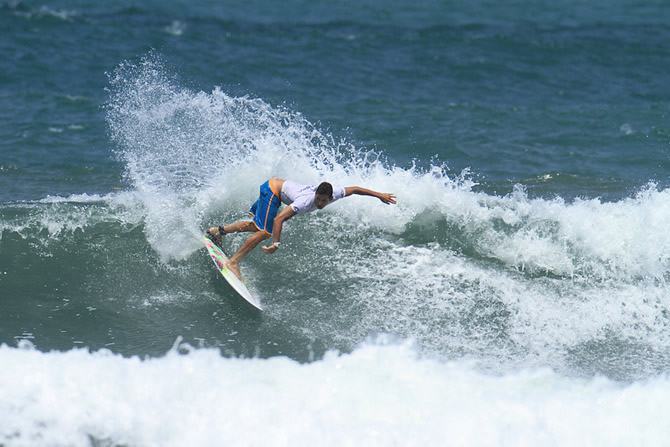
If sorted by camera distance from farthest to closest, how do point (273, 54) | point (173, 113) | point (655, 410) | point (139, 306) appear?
1. point (273, 54)
2. point (173, 113)
3. point (139, 306)
4. point (655, 410)

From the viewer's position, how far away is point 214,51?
22.6 m

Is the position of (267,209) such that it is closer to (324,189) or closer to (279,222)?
(279,222)

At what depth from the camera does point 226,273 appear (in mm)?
10711

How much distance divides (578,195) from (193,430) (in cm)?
910

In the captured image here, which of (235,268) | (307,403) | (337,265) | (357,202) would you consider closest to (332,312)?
(337,265)

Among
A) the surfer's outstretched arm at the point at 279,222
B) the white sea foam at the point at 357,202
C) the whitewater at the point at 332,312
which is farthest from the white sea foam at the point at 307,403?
the white sea foam at the point at 357,202

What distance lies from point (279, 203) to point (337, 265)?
1.25m

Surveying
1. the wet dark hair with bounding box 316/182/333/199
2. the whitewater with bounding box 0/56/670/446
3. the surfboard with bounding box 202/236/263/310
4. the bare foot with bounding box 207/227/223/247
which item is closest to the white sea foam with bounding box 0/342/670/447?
the whitewater with bounding box 0/56/670/446

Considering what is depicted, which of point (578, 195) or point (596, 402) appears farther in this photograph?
point (578, 195)

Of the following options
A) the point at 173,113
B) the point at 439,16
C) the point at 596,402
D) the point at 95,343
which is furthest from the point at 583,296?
the point at 439,16

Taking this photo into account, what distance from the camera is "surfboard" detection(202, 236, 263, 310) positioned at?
10.4 metres

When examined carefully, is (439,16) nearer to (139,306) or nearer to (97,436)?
(139,306)

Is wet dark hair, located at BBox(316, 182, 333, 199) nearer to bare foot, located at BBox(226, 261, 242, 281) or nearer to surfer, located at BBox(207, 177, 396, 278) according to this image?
surfer, located at BBox(207, 177, 396, 278)

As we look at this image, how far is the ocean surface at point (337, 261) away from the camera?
837 centimetres
